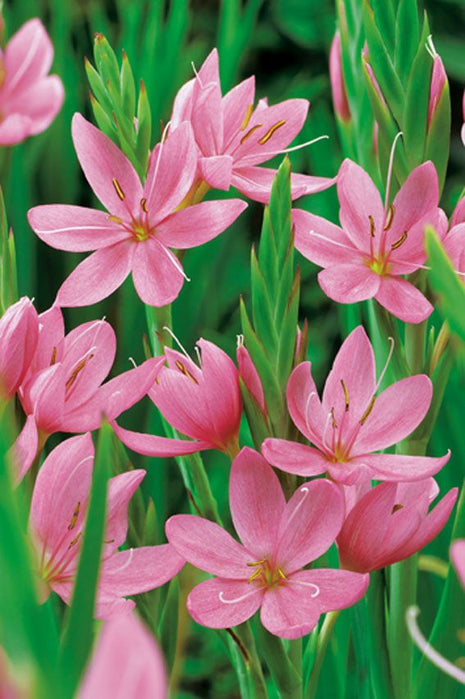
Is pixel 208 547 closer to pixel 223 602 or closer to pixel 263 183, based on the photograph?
pixel 223 602

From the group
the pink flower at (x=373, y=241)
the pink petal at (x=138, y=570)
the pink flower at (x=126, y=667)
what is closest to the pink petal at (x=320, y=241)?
the pink flower at (x=373, y=241)

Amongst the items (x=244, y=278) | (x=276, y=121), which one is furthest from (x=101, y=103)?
(x=244, y=278)

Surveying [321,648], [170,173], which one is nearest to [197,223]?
[170,173]

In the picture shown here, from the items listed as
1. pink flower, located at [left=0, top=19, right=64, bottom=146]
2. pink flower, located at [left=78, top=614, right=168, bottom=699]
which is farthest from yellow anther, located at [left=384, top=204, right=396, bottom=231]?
pink flower, located at [left=78, top=614, right=168, bottom=699]

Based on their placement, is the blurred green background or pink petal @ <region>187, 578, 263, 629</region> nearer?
pink petal @ <region>187, 578, 263, 629</region>

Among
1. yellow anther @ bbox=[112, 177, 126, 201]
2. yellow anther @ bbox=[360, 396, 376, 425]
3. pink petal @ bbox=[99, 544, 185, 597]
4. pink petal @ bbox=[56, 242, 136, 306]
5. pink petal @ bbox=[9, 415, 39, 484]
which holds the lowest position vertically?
pink petal @ bbox=[99, 544, 185, 597]

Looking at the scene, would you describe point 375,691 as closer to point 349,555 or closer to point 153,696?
point 349,555

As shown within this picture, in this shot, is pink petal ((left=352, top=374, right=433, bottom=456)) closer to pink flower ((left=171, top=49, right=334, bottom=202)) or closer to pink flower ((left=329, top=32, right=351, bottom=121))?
pink flower ((left=171, top=49, right=334, bottom=202))
